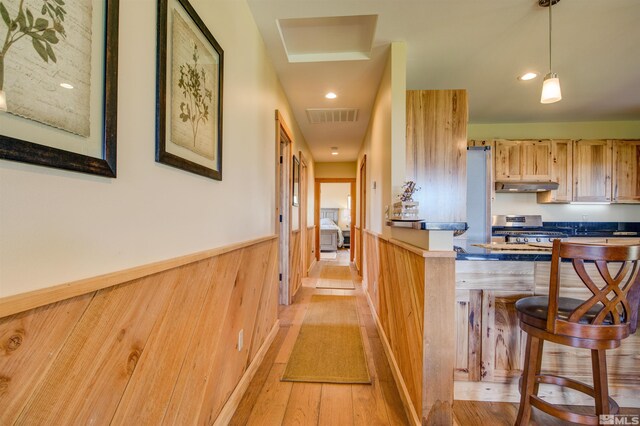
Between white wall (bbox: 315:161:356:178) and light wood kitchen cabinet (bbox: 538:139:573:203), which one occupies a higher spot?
white wall (bbox: 315:161:356:178)

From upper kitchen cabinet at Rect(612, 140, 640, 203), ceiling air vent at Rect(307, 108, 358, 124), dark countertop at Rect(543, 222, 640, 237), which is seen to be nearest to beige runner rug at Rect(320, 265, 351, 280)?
ceiling air vent at Rect(307, 108, 358, 124)

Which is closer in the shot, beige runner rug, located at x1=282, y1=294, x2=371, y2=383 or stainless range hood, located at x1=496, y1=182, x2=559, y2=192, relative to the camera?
beige runner rug, located at x1=282, y1=294, x2=371, y2=383

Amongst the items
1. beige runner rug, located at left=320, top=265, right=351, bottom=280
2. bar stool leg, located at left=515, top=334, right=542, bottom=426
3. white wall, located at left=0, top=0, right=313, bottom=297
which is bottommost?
beige runner rug, located at left=320, top=265, right=351, bottom=280

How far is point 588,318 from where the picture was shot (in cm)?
128

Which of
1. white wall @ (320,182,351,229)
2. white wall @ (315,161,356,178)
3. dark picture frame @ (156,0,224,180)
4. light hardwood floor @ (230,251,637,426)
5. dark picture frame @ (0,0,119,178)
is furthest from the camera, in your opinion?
white wall @ (320,182,351,229)

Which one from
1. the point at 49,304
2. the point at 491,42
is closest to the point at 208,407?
the point at 49,304

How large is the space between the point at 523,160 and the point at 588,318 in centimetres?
358

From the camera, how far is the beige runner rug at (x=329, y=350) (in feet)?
6.48

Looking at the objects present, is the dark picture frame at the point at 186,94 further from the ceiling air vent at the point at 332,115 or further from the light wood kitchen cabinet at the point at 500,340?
the ceiling air vent at the point at 332,115

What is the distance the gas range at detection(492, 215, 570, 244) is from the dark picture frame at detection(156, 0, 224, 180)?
418 centimetres

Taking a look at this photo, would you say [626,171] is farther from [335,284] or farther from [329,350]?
[329,350]

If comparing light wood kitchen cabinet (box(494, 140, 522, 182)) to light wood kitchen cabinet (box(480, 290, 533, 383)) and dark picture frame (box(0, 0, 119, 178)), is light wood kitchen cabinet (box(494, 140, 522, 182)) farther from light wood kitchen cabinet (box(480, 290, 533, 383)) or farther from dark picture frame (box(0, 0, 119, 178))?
dark picture frame (box(0, 0, 119, 178))

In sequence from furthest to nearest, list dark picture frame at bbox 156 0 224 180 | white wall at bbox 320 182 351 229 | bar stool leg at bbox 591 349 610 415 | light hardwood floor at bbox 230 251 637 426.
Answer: white wall at bbox 320 182 351 229, light hardwood floor at bbox 230 251 637 426, bar stool leg at bbox 591 349 610 415, dark picture frame at bbox 156 0 224 180

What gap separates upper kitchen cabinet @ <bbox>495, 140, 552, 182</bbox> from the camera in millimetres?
4094
